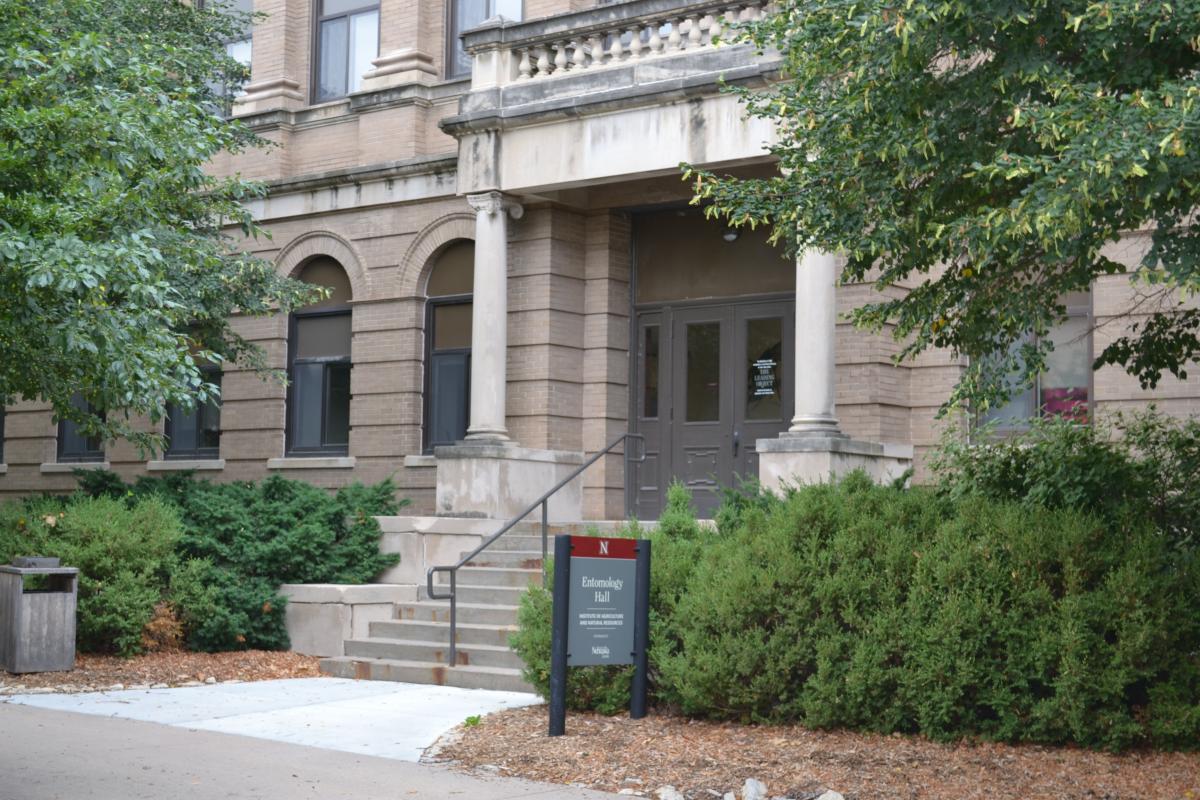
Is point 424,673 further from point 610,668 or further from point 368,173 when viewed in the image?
point 368,173

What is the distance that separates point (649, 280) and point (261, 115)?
7375 mm

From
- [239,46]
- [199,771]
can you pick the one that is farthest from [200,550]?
[239,46]

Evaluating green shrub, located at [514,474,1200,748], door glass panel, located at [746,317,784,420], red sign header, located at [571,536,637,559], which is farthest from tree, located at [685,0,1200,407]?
door glass panel, located at [746,317,784,420]

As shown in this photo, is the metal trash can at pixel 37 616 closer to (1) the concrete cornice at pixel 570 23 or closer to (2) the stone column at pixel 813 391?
(2) the stone column at pixel 813 391

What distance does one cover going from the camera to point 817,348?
52.7 ft

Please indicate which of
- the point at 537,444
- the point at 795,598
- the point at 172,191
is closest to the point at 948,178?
the point at 795,598

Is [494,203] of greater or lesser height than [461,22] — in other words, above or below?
below

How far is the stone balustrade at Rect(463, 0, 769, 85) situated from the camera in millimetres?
17469

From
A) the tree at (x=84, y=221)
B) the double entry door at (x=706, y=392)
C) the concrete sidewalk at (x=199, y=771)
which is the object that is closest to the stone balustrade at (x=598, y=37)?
the double entry door at (x=706, y=392)

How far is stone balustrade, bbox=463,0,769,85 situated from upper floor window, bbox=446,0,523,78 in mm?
2664

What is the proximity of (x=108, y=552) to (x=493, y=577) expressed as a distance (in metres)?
3.88

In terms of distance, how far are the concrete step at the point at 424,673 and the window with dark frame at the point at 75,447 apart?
38.2 feet

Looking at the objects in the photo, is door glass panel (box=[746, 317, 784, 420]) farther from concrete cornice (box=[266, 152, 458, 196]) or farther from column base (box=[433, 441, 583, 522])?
concrete cornice (box=[266, 152, 458, 196])

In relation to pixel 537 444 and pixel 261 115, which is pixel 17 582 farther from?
pixel 261 115
